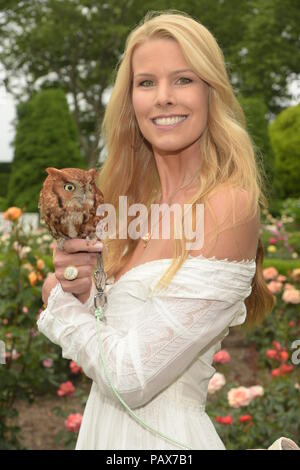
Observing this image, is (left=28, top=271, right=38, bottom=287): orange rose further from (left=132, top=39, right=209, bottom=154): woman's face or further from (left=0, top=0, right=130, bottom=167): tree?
(left=0, top=0, right=130, bottom=167): tree

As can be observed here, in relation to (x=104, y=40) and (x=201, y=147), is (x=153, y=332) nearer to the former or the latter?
(x=201, y=147)

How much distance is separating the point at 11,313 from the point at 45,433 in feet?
3.44

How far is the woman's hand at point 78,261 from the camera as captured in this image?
1.61 m

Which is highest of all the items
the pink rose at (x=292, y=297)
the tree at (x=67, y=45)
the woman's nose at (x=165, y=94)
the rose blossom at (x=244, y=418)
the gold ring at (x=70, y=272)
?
the tree at (x=67, y=45)

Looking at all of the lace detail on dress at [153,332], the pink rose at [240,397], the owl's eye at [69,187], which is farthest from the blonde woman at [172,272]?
the pink rose at [240,397]

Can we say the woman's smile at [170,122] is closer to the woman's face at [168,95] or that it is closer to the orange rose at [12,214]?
the woman's face at [168,95]

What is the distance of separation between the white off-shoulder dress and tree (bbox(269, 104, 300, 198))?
1652 cm

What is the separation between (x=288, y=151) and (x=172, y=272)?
17.2 metres

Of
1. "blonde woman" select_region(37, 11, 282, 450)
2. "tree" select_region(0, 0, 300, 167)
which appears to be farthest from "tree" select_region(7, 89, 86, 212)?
"blonde woman" select_region(37, 11, 282, 450)

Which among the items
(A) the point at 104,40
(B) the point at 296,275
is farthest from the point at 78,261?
(A) the point at 104,40

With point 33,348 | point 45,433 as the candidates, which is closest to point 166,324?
point 33,348

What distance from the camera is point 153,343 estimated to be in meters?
1.62

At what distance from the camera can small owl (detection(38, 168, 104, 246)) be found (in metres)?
1.54
